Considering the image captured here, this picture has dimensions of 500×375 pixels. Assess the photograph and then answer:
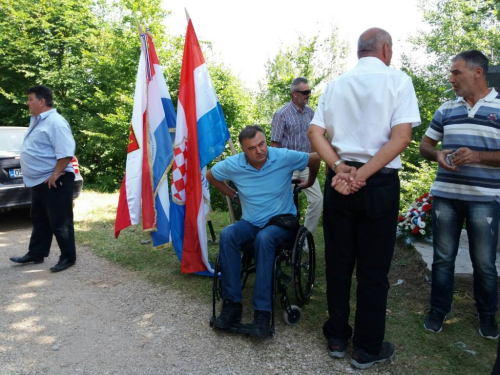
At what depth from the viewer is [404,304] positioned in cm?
368

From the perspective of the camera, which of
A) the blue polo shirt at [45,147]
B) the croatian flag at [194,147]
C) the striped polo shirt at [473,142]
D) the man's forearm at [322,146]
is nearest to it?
the man's forearm at [322,146]

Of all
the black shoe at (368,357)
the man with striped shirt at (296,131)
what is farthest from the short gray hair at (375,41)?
the man with striped shirt at (296,131)

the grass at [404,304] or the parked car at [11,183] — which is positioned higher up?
the parked car at [11,183]

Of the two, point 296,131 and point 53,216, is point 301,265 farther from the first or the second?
point 53,216

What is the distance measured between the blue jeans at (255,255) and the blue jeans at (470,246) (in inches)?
42.6

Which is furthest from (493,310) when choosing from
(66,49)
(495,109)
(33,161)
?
(66,49)

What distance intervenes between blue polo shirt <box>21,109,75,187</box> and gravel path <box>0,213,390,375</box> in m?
1.12

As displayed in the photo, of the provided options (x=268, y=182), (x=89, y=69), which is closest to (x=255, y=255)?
(x=268, y=182)

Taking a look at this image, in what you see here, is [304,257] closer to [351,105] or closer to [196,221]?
[196,221]

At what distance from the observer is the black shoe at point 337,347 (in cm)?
287

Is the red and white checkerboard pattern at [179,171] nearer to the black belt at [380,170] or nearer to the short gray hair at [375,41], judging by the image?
the black belt at [380,170]

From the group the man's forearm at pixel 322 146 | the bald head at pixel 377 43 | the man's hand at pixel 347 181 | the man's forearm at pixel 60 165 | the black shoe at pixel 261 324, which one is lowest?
the black shoe at pixel 261 324

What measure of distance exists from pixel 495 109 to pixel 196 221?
2614 millimetres

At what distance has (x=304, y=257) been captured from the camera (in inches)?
190
